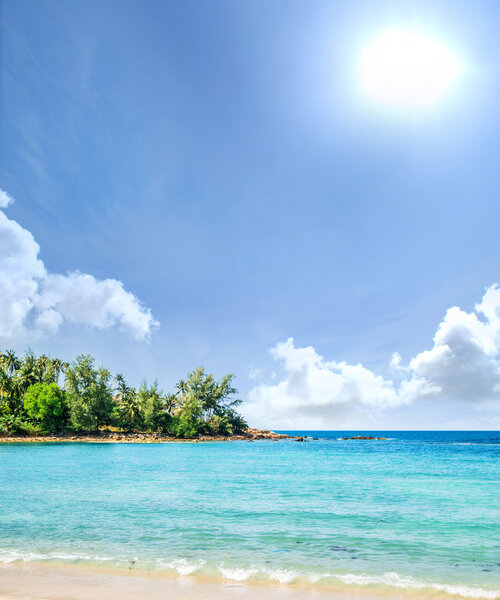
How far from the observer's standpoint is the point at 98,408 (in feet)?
282

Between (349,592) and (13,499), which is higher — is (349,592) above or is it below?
above

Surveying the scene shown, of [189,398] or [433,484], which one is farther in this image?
[189,398]

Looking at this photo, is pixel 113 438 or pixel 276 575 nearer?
pixel 276 575

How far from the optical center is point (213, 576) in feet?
32.0

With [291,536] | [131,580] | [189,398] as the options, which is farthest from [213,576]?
[189,398]

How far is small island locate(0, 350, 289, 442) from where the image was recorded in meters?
82.1

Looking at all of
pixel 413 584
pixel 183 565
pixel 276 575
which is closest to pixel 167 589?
pixel 183 565

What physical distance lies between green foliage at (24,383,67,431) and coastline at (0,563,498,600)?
273 ft

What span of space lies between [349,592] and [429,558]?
13.3 feet

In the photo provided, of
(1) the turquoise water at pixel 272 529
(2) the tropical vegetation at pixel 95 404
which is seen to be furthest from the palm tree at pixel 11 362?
(1) the turquoise water at pixel 272 529

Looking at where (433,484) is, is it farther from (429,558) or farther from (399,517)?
(429,558)

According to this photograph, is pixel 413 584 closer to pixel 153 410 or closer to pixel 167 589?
pixel 167 589

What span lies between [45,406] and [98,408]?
10.8 meters

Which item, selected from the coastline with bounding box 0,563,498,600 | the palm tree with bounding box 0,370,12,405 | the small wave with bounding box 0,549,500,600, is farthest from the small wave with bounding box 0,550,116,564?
the palm tree with bounding box 0,370,12,405
